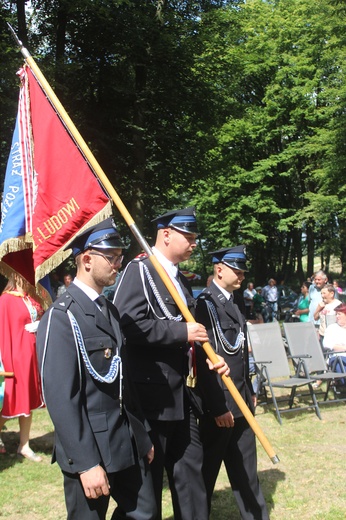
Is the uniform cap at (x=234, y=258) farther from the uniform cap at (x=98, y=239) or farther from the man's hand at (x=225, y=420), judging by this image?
the uniform cap at (x=98, y=239)

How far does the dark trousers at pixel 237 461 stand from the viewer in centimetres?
445

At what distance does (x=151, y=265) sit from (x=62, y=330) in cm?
107

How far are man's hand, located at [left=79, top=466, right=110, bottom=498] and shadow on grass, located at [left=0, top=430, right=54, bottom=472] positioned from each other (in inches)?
143

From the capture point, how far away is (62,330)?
9.82ft

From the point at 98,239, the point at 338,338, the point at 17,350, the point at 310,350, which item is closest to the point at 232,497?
the point at 17,350

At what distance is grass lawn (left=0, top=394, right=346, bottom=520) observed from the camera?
5039mm

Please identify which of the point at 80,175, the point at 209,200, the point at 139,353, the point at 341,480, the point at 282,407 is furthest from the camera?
the point at 209,200

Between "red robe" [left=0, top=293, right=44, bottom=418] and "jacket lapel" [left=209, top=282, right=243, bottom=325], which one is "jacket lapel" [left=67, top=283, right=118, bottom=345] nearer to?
"jacket lapel" [left=209, top=282, right=243, bottom=325]

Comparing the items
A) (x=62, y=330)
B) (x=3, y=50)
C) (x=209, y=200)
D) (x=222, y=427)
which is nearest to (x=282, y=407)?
(x=222, y=427)

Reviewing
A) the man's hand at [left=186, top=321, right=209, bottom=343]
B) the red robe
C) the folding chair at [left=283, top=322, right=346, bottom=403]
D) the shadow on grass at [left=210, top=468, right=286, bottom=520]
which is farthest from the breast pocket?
the folding chair at [left=283, top=322, right=346, bottom=403]

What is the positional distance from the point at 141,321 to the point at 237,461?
155 cm

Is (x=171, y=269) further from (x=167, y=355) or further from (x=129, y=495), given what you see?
(x=129, y=495)

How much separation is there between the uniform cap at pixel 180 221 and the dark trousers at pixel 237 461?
1359mm

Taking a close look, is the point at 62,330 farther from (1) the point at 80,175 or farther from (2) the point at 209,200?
(2) the point at 209,200
